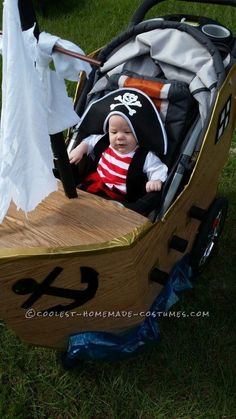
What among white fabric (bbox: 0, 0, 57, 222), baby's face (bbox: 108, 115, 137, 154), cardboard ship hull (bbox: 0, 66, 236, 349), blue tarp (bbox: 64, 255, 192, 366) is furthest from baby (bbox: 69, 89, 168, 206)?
white fabric (bbox: 0, 0, 57, 222)

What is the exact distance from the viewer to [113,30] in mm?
5055

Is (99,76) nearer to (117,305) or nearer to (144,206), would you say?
(144,206)

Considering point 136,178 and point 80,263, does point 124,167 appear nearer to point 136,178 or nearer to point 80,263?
point 136,178

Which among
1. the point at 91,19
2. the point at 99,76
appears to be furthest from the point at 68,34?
the point at 99,76

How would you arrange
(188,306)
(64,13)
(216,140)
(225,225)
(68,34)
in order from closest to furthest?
(216,140) → (188,306) → (225,225) → (68,34) → (64,13)

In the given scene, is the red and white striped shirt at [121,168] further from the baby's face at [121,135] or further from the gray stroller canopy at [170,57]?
the gray stroller canopy at [170,57]

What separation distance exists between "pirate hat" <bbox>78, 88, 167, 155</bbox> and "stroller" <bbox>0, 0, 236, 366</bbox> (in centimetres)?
9

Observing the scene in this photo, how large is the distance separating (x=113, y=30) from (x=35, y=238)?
388 centimetres

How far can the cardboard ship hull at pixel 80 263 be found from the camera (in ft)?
5.43

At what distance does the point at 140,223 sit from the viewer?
182cm

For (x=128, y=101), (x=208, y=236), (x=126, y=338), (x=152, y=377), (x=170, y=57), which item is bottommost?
(x=152, y=377)

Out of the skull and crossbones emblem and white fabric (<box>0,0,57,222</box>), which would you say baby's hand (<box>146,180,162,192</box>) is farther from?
white fabric (<box>0,0,57,222</box>)

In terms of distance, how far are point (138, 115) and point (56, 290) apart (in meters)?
0.88

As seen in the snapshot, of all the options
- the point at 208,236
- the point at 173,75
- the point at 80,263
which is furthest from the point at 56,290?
the point at 173,75
